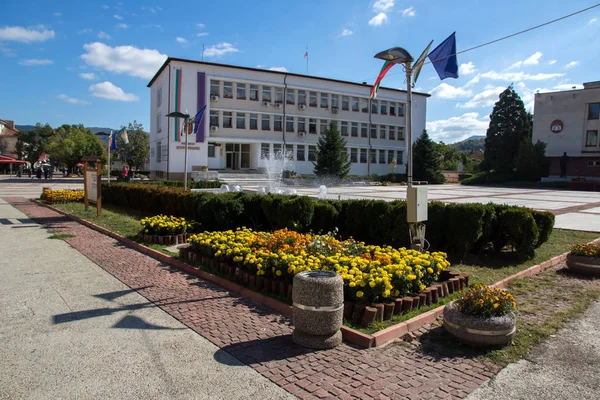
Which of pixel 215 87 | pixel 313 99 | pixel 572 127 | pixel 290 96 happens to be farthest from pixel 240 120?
pixel 572 127

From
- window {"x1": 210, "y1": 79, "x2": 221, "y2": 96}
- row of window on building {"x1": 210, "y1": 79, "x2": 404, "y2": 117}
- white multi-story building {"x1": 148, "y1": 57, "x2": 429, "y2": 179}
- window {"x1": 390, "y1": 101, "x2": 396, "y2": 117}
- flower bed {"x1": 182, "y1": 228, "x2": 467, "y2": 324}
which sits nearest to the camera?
flower bed {"x1": 182, "y1": 228, "x2": 467, "y2": 324}

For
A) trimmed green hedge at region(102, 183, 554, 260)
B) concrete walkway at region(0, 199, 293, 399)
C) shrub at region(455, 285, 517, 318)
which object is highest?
trimmed green hedge at region(102, 183, 554, 260)

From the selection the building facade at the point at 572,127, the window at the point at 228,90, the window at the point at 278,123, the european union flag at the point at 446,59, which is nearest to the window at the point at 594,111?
the building facade at the point at 572,127

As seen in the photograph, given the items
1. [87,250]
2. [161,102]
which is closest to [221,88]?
[161,102]

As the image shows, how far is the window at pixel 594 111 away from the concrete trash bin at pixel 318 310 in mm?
58829

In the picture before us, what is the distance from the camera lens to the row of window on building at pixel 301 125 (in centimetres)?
4481

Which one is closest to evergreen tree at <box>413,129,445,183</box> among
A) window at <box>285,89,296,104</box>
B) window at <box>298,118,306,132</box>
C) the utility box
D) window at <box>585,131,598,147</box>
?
window at <box>298,118,306,132</box>

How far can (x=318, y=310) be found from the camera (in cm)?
433

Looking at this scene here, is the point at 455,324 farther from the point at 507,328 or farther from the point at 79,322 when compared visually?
the point at 79,322

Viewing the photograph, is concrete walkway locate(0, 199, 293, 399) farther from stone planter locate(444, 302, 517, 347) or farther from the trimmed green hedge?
the trimmed green hedge

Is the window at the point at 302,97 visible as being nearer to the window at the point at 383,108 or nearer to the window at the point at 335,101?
the window at the point at 335,101

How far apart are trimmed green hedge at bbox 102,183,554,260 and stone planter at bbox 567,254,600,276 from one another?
0.70 metres

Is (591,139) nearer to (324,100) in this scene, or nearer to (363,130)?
(363,130)

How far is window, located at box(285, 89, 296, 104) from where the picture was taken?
158 feet
